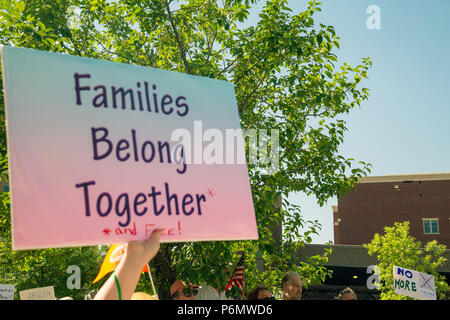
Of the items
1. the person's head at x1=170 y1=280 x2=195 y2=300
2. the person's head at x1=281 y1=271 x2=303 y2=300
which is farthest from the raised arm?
the person's head at x1=281 y1=271 x2=303 y2=300

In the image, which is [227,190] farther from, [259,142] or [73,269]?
[73,269]

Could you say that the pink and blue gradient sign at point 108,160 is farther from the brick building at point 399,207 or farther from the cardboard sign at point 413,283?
the brick building at point 399,207

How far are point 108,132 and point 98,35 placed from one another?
7032mm

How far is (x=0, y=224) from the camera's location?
7957 millimetres

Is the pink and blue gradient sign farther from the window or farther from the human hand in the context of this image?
the window

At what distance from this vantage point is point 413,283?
11367 mm

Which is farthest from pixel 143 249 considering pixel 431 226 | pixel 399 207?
pixel 399 207

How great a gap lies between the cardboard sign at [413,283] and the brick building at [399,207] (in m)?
40.0

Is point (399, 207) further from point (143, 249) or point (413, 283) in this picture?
point (143, 249)

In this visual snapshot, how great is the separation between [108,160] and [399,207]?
174ft

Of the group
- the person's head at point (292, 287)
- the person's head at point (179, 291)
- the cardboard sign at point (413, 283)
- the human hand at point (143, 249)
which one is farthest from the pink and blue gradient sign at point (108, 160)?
the cardboard sign at point (413, 283)

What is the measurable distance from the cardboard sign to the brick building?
40.0 metres
